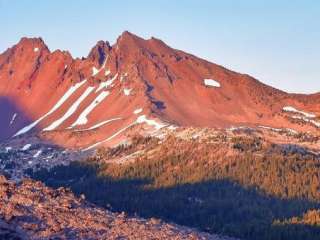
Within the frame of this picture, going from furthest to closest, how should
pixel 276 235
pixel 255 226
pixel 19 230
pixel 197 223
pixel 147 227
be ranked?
pixel 197 223 < pixel 255 226 < pixel 276 235 < pixel 147 227 < pixel 19 230

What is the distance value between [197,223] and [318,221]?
112 feet

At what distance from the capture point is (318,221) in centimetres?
16800

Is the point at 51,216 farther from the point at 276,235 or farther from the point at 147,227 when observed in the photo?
the point at 276,235

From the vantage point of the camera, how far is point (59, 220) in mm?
54188

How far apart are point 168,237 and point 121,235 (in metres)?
3.79

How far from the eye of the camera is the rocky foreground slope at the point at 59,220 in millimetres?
51719

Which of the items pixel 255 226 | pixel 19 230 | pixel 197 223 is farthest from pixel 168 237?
pixel 197 223

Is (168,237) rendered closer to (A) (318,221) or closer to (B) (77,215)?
(B) (77,215)

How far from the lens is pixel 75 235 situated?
2064 inches

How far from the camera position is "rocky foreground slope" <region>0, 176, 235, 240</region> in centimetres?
5172

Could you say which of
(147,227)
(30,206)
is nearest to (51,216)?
(30,206)

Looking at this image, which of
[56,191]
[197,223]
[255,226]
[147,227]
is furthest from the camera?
[197,223]

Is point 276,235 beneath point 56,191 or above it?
beneath

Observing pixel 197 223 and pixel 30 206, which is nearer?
pixel 30 206
